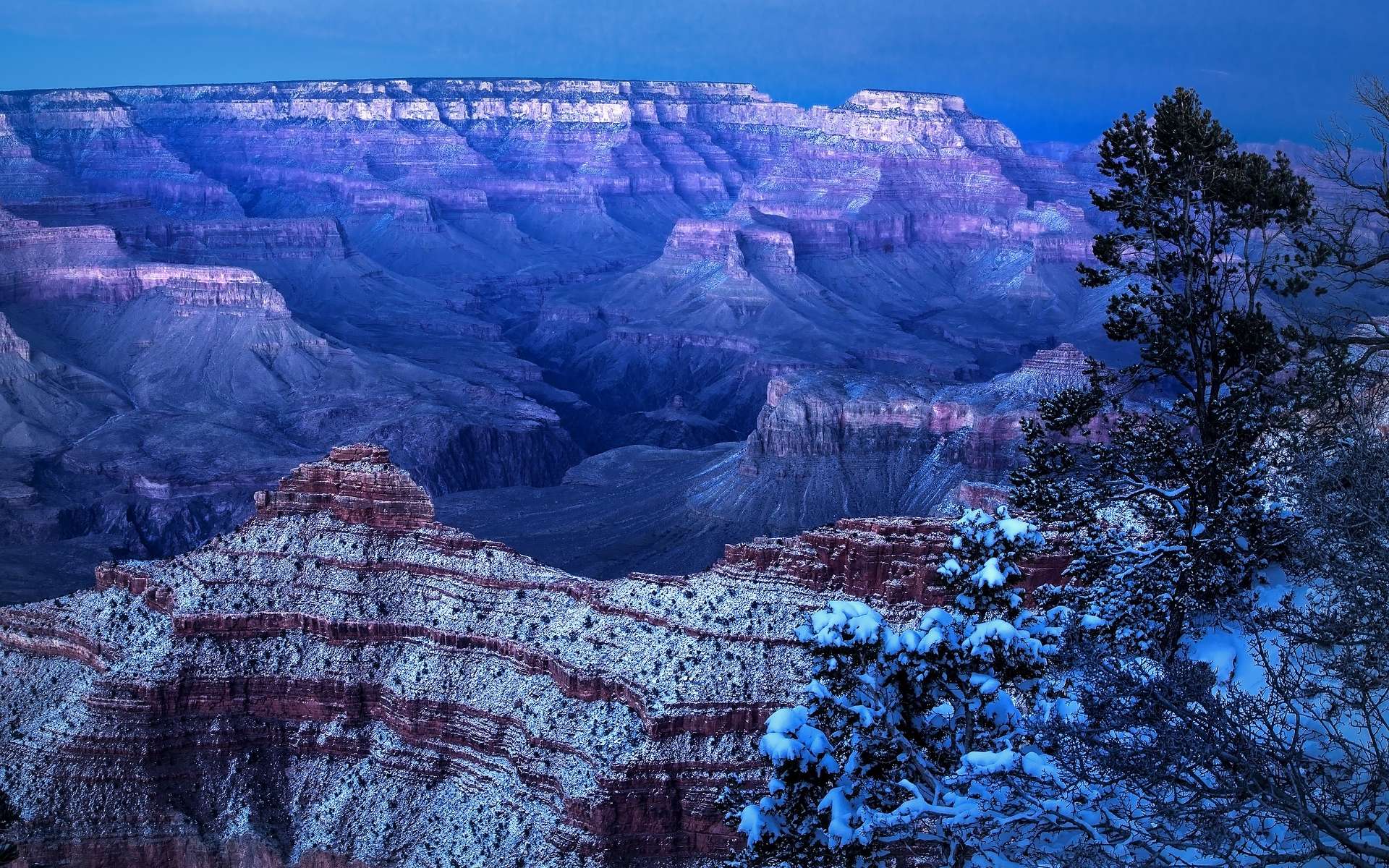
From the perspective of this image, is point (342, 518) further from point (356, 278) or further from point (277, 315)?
point (356, 278)

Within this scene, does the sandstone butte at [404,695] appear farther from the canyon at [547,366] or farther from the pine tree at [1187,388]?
the canyon at [547,366]

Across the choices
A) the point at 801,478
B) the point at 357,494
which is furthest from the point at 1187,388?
the point at 801,478

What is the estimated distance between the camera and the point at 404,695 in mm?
34531

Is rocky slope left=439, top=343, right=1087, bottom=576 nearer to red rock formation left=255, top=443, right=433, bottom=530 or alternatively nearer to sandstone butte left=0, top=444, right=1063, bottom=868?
red rock formation left=255, top=443, right=433, bottom=530

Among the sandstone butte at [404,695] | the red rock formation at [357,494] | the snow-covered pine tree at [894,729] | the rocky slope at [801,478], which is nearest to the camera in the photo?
the snow-covered pine tree at [894,729]

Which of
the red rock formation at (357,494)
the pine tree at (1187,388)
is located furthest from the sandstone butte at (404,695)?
the pine tree at (1187,388)

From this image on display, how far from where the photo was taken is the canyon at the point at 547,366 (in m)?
80.3

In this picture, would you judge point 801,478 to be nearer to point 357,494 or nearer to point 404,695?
point 357,494

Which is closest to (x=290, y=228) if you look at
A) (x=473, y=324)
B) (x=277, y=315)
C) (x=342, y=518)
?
(x=473, y=324)

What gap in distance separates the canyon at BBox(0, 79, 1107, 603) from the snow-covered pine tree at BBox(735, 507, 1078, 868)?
44.0m

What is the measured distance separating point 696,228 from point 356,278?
43.1 meters

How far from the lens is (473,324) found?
161m

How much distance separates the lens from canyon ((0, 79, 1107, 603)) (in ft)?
263

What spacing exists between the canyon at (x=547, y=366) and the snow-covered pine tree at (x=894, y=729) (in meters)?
44.0
